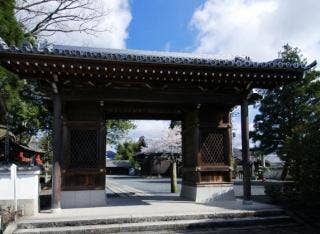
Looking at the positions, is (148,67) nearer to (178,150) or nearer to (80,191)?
(80,191)

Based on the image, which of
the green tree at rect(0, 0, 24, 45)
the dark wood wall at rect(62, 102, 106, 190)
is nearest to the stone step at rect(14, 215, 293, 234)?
the dark wood wall at rect(62, 102, 106, 190)

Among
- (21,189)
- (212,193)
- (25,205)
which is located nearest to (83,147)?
(21,189)

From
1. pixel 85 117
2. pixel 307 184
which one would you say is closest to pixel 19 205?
pixel 85 117

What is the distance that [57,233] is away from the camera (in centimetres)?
876

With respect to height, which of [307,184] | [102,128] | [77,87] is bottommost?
[307,184]

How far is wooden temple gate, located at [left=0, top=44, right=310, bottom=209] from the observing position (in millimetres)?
10641

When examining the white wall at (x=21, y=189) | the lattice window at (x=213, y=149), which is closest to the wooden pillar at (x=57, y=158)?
the white wall at (x=21, y=189)

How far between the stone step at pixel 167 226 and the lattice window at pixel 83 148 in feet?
10.2

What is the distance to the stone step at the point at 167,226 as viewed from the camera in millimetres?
8859

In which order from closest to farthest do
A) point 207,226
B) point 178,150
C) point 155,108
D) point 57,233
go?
point 57,233
point 207,226
point 155,108
point 178,150

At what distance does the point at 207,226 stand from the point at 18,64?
6217 millimetres

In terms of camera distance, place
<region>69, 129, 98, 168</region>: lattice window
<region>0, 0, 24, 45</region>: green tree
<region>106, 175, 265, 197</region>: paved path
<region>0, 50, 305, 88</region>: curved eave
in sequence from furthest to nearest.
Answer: <region>106, 175, 265, 197</region>: paved path < <region>0, 0, 24, 45</region>: green tree < <region>69, 129, 98, 168</region>: lattice window < <region>0, 50, 305, 88</region>: curved eave

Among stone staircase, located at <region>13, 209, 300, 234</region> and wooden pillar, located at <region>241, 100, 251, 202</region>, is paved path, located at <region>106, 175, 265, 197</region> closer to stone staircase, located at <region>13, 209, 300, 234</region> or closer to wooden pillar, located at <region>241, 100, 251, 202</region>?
wooden pillar, located at <region>241, 100, 251, 202</region>

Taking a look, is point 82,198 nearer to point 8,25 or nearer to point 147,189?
point 8,25
